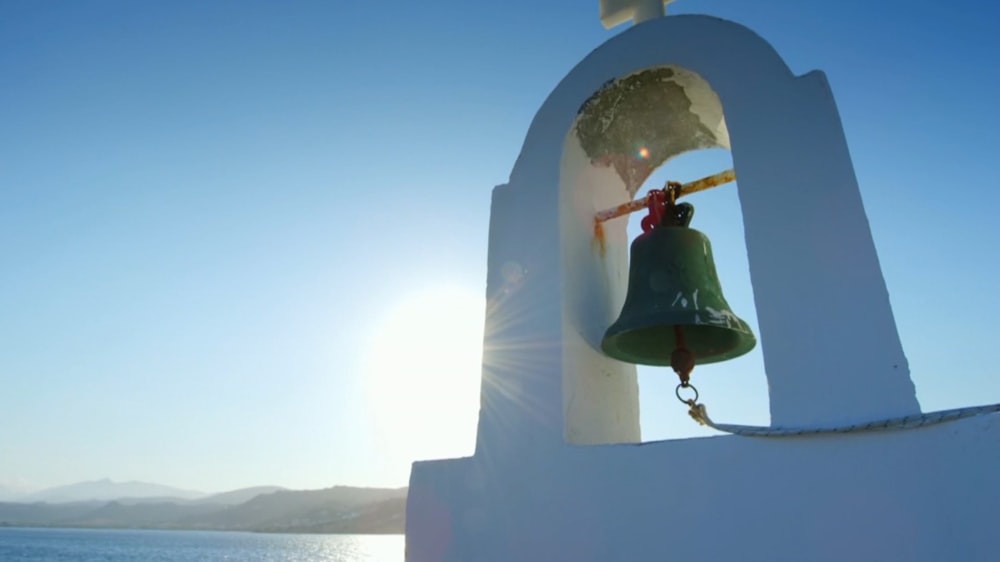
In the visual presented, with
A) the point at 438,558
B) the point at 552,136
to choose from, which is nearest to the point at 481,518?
the point at 438,558

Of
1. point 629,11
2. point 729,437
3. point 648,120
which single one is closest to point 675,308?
point 729,437

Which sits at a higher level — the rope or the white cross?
the white cross

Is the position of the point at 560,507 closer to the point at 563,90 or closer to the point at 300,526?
the point at 563,90

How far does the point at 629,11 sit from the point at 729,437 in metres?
2.60

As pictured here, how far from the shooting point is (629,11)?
133 inches

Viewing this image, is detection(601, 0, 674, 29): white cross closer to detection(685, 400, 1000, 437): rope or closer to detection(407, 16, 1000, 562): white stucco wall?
detection(407, 16, 1000, 562): white stucco wall

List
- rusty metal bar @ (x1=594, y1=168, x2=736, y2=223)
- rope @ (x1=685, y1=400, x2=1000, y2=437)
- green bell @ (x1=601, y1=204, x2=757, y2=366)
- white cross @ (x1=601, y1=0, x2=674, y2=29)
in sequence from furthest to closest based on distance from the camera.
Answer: white cross @ (x1=601, y1=0, x2=674, y2=29) → rusty metal bar @ (x1=594, y1=168, x2=736, y2=223) → green bell @ (x1=601, y1=204, x2=757, y2=366) → rope @ (x1=685, y1=400, x2=1000, y2=437)

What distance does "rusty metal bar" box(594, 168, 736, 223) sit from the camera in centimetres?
278

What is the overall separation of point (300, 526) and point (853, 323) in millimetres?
210349

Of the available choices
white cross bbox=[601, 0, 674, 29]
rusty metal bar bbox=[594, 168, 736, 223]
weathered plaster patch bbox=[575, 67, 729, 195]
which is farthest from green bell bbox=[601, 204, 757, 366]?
white cross bbox=[601, 0, 674, 29]

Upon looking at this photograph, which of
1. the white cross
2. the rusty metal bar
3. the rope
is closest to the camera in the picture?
the rope

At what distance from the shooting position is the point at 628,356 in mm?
2770

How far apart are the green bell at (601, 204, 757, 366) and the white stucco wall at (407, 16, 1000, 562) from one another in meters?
0.22

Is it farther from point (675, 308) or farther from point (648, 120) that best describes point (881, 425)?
point (648, 120)
